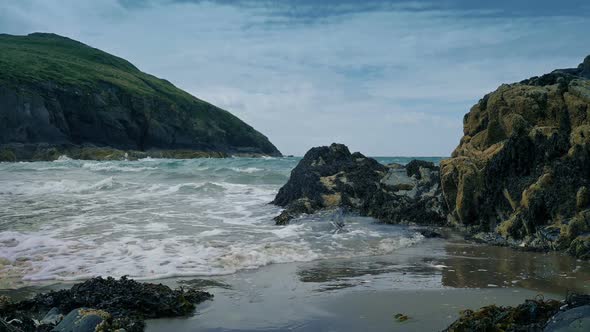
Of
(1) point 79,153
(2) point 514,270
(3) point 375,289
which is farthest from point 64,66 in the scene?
(2) point 514,270

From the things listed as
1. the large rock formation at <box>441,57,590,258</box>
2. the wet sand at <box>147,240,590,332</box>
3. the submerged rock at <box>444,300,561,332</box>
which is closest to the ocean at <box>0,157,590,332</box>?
the wet sand at <box>147,240,590,332</box>

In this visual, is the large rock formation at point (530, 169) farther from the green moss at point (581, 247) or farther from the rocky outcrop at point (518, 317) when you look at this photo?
the rocky outcrop at point (518, 317)

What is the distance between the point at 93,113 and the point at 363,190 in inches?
2852

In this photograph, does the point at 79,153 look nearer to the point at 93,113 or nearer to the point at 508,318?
the point at 93,113

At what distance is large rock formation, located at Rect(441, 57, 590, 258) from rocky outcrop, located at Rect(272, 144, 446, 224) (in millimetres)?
1286

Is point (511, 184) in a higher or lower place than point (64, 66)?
lower

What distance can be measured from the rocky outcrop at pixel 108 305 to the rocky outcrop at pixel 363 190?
749cm

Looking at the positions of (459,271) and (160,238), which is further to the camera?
(160,238)

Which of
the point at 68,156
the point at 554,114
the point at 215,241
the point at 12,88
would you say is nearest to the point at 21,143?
the point at 68,156

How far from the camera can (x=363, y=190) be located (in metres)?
15.8

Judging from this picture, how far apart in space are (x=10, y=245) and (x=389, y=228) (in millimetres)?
9022

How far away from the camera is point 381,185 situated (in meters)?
16.4

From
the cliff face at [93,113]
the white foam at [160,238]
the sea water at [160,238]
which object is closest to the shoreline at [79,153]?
the cliff face at [93,113]

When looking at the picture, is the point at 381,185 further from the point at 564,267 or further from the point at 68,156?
the point at 68,156
